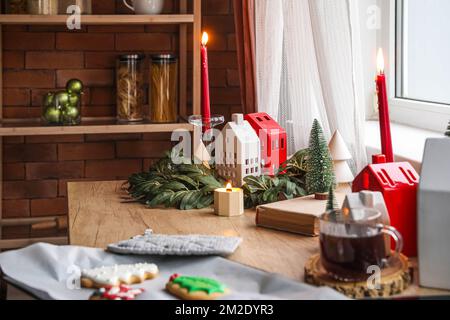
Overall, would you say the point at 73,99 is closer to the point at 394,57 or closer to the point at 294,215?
the point at 394,57

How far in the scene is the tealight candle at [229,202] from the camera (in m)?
1.52

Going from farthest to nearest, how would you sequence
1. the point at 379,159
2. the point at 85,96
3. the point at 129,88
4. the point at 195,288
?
the point at 85,96 < the point at 129,88 < the point at 379,159 < the point at 195,288

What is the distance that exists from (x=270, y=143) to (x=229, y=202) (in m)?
0.27

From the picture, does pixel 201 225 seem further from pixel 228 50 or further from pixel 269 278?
pixel 228 50

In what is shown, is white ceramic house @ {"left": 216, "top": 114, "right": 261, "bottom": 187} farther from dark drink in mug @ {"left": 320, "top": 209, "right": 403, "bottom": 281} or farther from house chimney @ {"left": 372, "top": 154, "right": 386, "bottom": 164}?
dark drink in mug @ {"left": 320, "top": 209, "right": 403, "bottom": 281}

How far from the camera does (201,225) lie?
1464mm

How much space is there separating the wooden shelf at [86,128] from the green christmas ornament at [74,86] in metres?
0.13

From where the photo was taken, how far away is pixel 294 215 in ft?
4.52

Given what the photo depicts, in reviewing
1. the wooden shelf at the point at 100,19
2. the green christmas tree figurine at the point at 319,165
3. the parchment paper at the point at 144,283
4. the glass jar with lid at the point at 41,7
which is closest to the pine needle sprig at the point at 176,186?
the green christmas tree figurine at the point at 319,165

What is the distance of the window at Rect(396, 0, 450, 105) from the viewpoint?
7.41 feet

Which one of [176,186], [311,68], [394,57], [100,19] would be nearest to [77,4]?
[100,19]

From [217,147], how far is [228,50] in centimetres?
131
